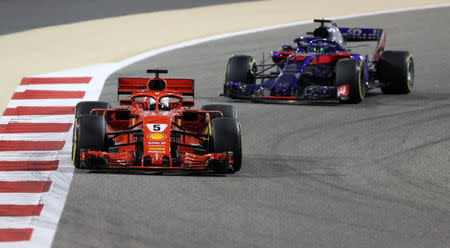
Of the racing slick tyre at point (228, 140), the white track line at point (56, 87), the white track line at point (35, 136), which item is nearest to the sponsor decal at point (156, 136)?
the racing slick tyre at point (228, 140)

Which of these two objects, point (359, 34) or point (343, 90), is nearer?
point (343, 90)

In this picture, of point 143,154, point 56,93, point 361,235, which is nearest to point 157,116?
point 143,154

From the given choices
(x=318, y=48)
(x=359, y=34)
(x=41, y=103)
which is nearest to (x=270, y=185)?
(x=41, y=103)

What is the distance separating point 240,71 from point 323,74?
4.51 feet

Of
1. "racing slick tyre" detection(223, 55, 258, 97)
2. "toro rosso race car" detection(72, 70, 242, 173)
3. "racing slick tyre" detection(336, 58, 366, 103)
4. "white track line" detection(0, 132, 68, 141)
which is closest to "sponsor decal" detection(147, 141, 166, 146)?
"toro rosso race car" detection(72, 70, 242, 173)

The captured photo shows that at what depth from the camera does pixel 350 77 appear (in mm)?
16078

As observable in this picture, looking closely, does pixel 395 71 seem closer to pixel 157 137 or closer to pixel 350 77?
pixel 350 77

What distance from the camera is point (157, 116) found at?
1152 cm

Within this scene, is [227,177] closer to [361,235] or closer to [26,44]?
[361,235]

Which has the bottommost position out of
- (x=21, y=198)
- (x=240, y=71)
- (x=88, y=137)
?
(x=21, y=198)

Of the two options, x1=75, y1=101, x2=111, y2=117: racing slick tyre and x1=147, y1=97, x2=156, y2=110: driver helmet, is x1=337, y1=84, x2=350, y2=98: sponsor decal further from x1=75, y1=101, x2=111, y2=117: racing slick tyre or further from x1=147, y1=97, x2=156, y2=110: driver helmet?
x1=147, y1=97, x2=156, y2=110: driver helmet

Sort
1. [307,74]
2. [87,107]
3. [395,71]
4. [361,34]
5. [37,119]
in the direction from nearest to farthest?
[87,107] → [37,119] → [307,74] → [395,71] → [361,34]

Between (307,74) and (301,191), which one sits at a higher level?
(307,74)

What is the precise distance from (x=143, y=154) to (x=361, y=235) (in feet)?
10.3
